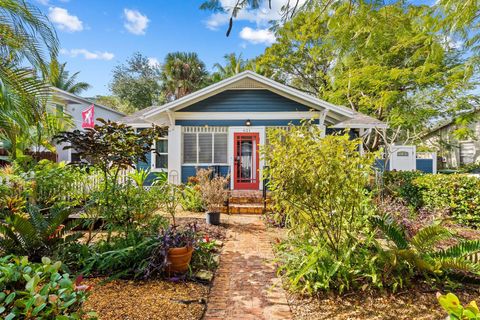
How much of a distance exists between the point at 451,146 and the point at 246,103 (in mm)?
16129

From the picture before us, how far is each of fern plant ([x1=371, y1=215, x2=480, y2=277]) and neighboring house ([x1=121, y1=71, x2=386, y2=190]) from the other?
6559 millimetres

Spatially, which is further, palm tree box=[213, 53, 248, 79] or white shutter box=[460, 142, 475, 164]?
palm tree box=[213, 53, 248, 79]

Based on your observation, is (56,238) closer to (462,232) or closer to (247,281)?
(247,281)

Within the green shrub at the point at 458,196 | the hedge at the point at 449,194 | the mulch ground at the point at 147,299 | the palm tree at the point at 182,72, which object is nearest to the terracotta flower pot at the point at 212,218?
the mulch ground at the point at 147,299

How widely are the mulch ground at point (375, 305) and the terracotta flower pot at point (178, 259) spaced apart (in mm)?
1406

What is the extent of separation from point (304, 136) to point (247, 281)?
6.70 feet

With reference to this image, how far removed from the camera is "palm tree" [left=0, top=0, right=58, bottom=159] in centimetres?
370

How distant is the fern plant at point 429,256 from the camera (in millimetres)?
3016

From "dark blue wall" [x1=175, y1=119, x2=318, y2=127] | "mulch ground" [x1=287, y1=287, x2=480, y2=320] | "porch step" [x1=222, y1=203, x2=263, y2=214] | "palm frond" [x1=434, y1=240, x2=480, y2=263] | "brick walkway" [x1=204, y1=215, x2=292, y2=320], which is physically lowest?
"brick walkway" [x1=204, y1=215, x2=292, y2=320]

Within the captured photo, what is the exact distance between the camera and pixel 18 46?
13.0 ft

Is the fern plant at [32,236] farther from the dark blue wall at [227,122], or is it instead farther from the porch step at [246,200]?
the dark blue wall at [227,122]

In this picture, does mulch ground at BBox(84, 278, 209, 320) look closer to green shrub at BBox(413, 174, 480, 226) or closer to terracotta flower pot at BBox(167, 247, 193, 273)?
terracotta flower pot at BBox(167, 247, 193, 273)

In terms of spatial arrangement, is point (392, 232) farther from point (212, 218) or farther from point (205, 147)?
point (205, 147)

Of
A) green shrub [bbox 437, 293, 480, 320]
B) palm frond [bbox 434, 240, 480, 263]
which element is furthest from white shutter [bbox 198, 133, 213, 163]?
green shrub [bbox 437, 293, 480, 320]
